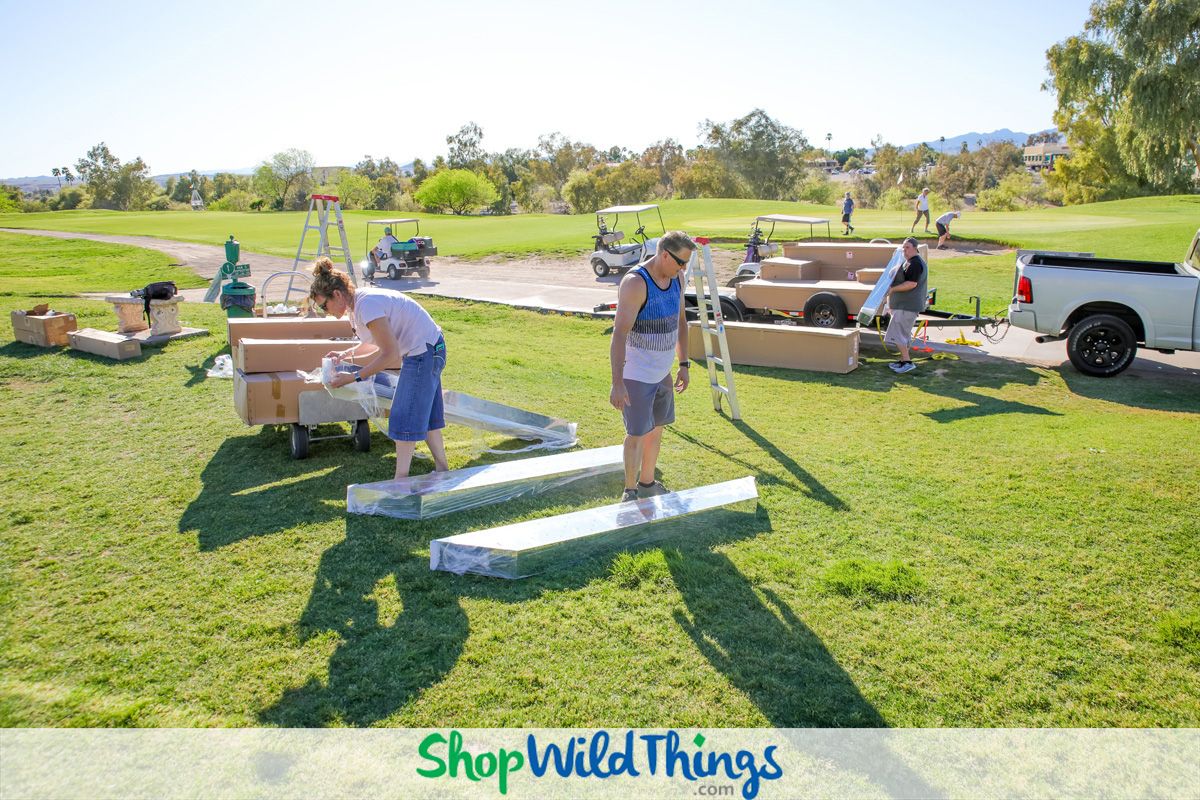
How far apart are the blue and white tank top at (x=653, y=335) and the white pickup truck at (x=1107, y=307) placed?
23.9 ft

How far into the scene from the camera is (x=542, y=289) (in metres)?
19.4

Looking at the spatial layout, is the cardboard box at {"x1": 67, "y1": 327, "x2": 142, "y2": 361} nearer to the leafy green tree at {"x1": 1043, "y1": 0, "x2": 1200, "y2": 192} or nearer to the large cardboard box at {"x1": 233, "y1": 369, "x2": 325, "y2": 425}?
the large cardboard box at {"x1": 233, "y1": 369, "x2": 325, "y2": 425}

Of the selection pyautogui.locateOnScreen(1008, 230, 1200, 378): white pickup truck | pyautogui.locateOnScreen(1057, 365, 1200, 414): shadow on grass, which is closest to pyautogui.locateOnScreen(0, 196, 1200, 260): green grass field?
pyautogui.locateOnScreen(1057, 365, 1200, 414): shadow on grass

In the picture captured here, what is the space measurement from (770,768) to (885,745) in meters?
0.50

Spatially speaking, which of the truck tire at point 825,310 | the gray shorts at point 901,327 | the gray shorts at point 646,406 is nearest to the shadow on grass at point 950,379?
the gray shorts at point 901,327

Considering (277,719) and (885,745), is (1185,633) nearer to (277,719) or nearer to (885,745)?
(885,745)

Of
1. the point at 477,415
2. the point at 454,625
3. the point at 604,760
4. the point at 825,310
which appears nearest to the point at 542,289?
the point at 825,310

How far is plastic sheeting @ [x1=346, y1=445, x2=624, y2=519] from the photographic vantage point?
5.33m

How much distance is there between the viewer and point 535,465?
19.5ft

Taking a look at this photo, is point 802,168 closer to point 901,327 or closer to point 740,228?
point 740,228

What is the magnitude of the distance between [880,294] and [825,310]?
1353 mm

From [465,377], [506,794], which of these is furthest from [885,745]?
[465,377]

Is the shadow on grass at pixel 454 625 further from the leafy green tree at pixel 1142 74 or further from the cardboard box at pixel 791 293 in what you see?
the leafy green tree at pixel 1142 74

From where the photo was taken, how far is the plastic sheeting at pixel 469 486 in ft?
17.5
